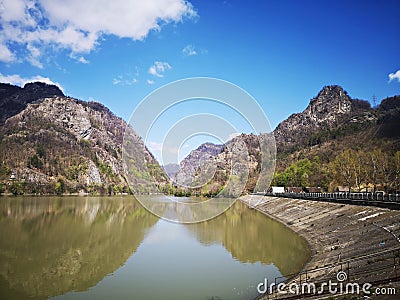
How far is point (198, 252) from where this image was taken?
98.7 ft

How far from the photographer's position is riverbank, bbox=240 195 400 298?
21.3m

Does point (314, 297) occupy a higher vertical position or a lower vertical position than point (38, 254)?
higher

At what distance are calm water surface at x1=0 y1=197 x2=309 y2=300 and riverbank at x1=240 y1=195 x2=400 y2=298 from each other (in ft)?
5.42

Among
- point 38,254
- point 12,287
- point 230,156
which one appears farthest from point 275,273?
point 230,156

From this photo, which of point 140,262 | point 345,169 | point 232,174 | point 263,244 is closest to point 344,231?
point 263,244

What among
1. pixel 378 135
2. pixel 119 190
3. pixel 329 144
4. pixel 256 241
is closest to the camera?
pixel 256 241

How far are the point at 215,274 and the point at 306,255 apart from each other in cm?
889

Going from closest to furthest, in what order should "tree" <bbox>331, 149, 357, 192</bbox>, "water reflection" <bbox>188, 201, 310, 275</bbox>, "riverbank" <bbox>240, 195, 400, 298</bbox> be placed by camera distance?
"riverbank" <bbox>240, 195, 400, 298</bbox>
"water reflection" <bbox>188, 201, 310, 275</bbox>
"tree" <bbox>331, 149, 357, 192</bbox>

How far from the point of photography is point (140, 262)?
1009 inches

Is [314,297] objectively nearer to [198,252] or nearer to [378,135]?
[198,252]

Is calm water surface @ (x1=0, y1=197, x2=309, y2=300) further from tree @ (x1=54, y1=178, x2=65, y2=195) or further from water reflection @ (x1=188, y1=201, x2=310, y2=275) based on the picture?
tree @ (x1=54, y1=178, x2=65, y2=195)

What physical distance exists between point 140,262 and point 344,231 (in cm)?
1804

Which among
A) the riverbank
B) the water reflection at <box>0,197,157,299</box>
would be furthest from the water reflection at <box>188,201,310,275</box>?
the water reflection at <box>0,197,157,299</box>

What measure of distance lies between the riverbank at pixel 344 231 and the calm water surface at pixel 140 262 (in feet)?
5.42
